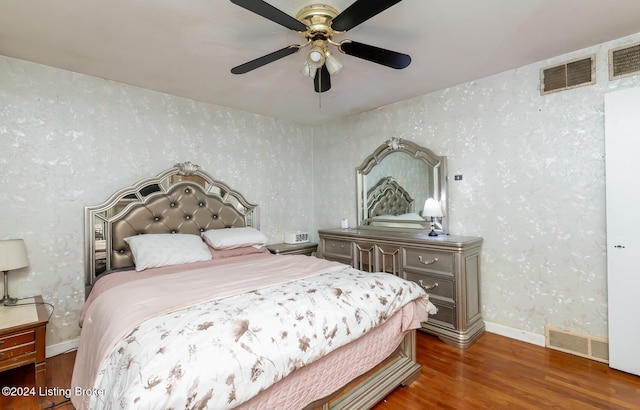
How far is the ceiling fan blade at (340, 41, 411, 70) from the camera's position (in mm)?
1631

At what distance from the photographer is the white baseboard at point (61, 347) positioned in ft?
7.82

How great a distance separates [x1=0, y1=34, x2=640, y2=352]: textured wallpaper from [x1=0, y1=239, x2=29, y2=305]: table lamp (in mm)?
150

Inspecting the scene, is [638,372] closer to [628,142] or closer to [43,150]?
[628,142]

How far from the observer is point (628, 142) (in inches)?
79.8

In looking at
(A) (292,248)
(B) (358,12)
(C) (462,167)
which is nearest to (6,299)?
(A) (292,248)

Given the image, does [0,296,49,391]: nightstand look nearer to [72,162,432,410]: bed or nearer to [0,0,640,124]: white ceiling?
[72,162,432,410]: bed

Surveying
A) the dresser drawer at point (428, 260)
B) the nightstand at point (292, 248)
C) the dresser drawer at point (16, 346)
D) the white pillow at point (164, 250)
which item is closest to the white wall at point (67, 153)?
the white pillow at point (164, 250)

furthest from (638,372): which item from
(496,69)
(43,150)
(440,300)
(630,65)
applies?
(43,150)

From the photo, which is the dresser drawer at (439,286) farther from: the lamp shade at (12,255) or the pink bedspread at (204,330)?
the lamp shade at (12,255)

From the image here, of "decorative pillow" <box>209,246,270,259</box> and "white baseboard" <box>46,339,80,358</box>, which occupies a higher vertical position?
"decorative pillow" <box>209,246,270,259</box>

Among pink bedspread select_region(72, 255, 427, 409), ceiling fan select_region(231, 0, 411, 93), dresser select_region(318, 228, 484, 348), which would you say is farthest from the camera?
dresser select_region(318, 228, 484, 348)

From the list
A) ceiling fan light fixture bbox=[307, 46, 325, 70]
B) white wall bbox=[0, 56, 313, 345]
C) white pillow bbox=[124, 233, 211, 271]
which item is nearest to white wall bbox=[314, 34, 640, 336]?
ceiling fan light fixture bbox=[307, 46, 325, 70]

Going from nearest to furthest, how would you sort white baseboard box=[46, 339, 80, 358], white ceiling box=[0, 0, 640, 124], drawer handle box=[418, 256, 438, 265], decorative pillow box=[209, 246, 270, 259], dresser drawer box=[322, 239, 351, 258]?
white ceiling box=[0, 0, 640, 124]
white baseboard box=[46, 339, 80, 358]
drawer handle box=[418, 256, 438, 265]
decorative pillow box=[209, 246, 270, 259]
dresser drawer box=[322, 239, 351, 258]

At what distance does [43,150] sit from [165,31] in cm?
149
